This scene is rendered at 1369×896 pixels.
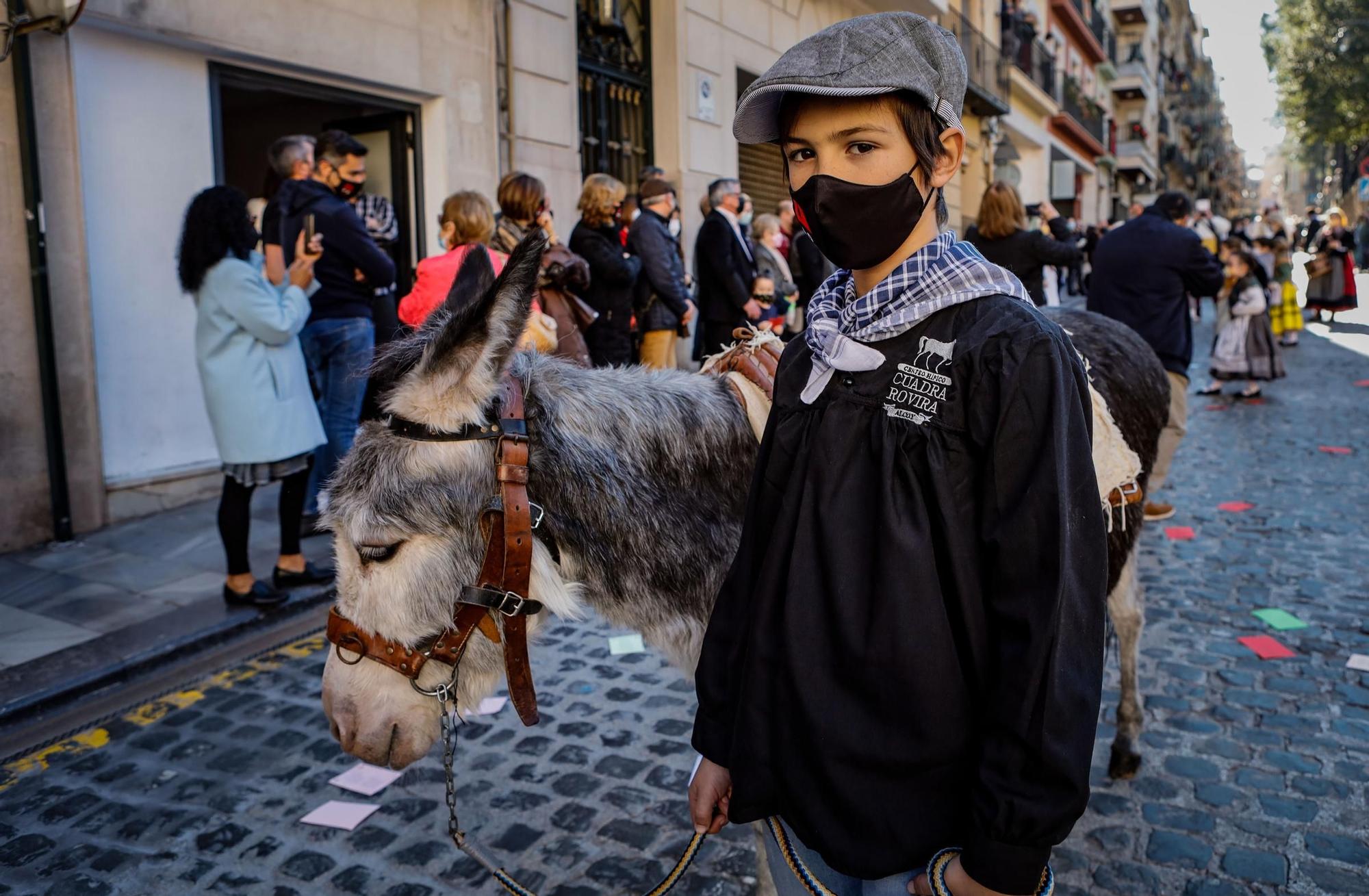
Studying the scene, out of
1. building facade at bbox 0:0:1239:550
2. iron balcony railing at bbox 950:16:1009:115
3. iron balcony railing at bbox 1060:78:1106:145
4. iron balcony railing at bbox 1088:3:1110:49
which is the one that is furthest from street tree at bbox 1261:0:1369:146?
building facade at bbox 0:0:1239:550

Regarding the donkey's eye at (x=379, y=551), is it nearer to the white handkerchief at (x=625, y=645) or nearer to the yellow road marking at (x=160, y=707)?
the yellow road marking at (x=160, y=707)

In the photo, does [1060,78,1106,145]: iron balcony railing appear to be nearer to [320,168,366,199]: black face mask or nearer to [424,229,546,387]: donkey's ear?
[320,168,366,199]: black face mask

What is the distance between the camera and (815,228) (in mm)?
1585

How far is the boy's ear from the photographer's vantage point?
1.50 meters

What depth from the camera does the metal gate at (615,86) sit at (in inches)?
454

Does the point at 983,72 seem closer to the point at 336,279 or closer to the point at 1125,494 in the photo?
the point at 336,279

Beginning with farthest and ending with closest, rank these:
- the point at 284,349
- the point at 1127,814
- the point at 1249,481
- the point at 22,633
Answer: the point at 1249,481 < the point at 284,349 < the point at 22,633 < the point at 1127,814

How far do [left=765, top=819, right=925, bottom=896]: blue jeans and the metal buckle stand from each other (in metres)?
0.68

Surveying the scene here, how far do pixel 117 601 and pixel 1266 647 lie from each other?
614cm

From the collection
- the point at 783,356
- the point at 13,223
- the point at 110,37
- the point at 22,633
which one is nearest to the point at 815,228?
the point at 783,356

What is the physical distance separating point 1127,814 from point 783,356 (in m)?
2.44

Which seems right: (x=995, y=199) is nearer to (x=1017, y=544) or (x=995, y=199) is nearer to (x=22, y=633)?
(x=1017, y=544)

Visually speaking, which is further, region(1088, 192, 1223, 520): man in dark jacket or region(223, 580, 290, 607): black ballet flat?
region(1088, 192, 1223, 520): man in dark jacket

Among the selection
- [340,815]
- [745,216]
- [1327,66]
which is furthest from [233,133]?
[1327,66]
